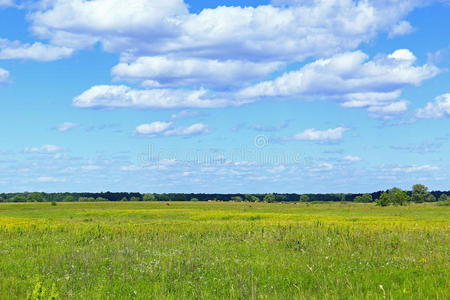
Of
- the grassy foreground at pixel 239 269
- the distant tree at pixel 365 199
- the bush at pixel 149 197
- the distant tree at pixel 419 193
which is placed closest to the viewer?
the grassy foreground at pixel 239 269

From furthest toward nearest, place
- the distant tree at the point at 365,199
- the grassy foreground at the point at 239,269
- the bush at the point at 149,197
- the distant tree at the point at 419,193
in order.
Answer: the bush at the point at 149,197
the distant tree at the point at 365,199
the distant tree at the point at 419,193
the grassy foreground at the point at 239,269

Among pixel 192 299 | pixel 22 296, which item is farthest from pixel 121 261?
pixel 192 299

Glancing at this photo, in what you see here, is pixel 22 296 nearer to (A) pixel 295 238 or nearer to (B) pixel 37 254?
(B) pixel 37 254

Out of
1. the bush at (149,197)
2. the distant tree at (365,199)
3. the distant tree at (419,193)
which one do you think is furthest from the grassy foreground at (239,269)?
the distant tree at (365,199)

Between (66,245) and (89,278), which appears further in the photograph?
(66,245)

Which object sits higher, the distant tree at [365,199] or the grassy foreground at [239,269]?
the grassy foreground at [239,269]

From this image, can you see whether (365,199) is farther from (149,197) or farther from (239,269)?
(239,269)

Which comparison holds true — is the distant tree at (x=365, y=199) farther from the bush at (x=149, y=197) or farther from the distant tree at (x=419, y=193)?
the bush at (x=149, y=197)

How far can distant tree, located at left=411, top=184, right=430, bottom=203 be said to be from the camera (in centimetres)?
15200

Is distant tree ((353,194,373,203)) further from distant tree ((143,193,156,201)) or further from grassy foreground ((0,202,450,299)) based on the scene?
grassy foreground ((0,202,450,299))

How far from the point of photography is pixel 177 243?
21453 millimetres

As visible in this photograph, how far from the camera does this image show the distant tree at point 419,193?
15200 cm

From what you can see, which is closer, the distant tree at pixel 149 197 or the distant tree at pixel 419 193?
the distant tree at pixel 419 193

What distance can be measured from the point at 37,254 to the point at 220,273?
400 inches
